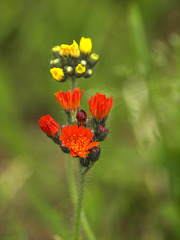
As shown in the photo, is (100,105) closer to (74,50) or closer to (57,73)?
(57,73)

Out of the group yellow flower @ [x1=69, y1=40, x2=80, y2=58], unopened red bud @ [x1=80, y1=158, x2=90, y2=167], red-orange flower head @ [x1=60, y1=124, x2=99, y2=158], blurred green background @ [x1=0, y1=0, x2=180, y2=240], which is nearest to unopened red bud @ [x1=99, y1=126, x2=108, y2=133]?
red-orange flower head @ [x1=60, y1=124, x2=99, y2=158]

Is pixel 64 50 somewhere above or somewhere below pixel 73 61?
above

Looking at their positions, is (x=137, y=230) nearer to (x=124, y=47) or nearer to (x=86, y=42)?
(x=86, y=42)

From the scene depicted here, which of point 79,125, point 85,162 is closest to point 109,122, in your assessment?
point 79,125

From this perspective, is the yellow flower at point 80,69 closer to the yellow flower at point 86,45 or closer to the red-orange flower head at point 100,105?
the yellow flower at point 86,45

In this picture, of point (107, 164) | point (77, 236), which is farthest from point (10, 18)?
point (77, 236)
